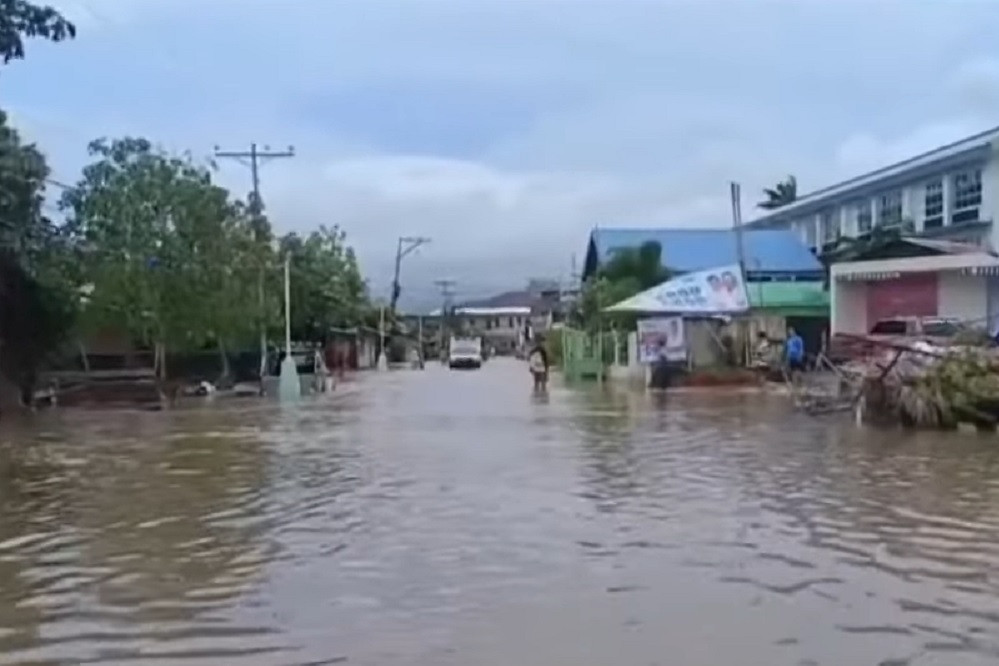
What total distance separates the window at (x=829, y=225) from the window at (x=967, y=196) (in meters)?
9.52

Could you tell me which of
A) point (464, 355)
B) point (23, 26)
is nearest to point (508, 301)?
point (464, 355)

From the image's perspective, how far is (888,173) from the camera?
4775 cm

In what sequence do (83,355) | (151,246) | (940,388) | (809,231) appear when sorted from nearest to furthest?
1. (940,388)
2. (151,246)
3. (83,355)
4. (809,231)

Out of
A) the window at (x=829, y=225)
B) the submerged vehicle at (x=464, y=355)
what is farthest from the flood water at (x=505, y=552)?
the submerged vehicle at (x=464, y=355)

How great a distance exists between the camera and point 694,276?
41.0m

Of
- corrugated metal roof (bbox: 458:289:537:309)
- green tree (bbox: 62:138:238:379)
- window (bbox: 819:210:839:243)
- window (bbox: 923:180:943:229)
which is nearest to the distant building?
corrugated metal roof (bbox: 458:289:537:309)

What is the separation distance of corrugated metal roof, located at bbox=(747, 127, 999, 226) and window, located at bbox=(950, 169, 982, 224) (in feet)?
2.50

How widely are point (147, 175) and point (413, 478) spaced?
2328cm

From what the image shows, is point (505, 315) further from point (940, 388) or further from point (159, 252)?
point (940, 388)

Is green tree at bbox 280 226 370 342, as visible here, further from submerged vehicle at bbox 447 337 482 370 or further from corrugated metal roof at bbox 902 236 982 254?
corrugated metal roof at bbox 902 236 982 254

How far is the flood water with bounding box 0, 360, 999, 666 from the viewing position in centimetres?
761

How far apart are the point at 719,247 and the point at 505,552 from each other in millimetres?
48708

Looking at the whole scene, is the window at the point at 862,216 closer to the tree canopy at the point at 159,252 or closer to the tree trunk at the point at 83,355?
the tree canopy at the point at 159,252

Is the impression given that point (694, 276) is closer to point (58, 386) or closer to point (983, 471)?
point (58, 386)
